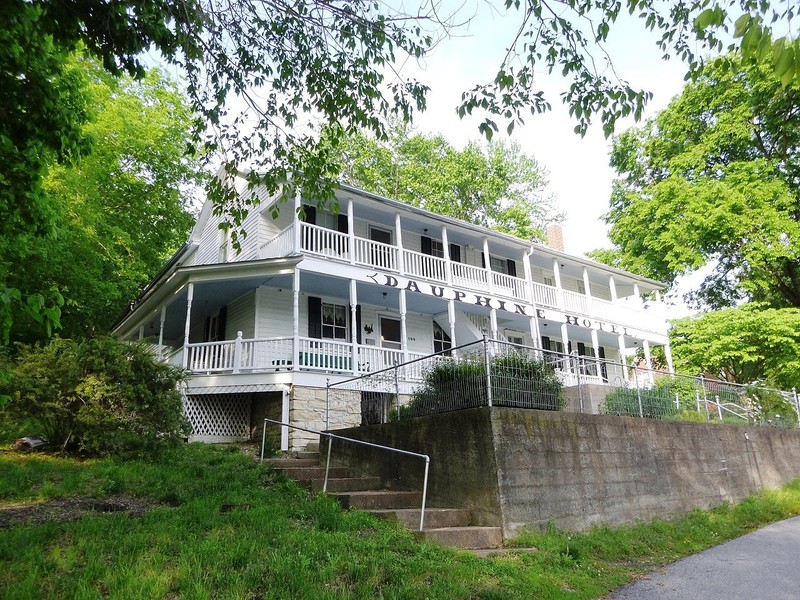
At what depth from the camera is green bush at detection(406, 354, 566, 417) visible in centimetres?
836

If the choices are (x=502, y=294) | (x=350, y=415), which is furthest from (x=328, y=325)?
(x=502, y=294)

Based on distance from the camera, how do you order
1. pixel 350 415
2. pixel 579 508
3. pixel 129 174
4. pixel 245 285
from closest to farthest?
pixel 579 508
pixel 350 415
pixel 245 285
pixel 129 174

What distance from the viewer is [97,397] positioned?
33.5 ft

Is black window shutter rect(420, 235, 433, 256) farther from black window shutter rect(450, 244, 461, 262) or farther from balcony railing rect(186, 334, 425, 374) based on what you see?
balcony railing rect(186, 334, 425, 374)

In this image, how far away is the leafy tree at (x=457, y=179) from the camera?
36.5 m

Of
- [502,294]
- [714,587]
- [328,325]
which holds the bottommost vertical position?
[714,587]

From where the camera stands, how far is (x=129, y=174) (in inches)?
891

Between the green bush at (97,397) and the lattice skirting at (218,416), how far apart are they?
3.52m

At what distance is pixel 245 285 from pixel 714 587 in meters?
13.8

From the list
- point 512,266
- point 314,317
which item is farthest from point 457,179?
point 314,317

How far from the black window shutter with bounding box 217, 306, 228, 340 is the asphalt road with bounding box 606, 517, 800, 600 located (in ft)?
49.6

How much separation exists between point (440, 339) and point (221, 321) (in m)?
7.76

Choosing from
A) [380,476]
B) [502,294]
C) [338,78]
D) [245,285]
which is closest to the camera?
[338,78]

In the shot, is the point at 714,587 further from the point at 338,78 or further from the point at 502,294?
the point at 502,294
